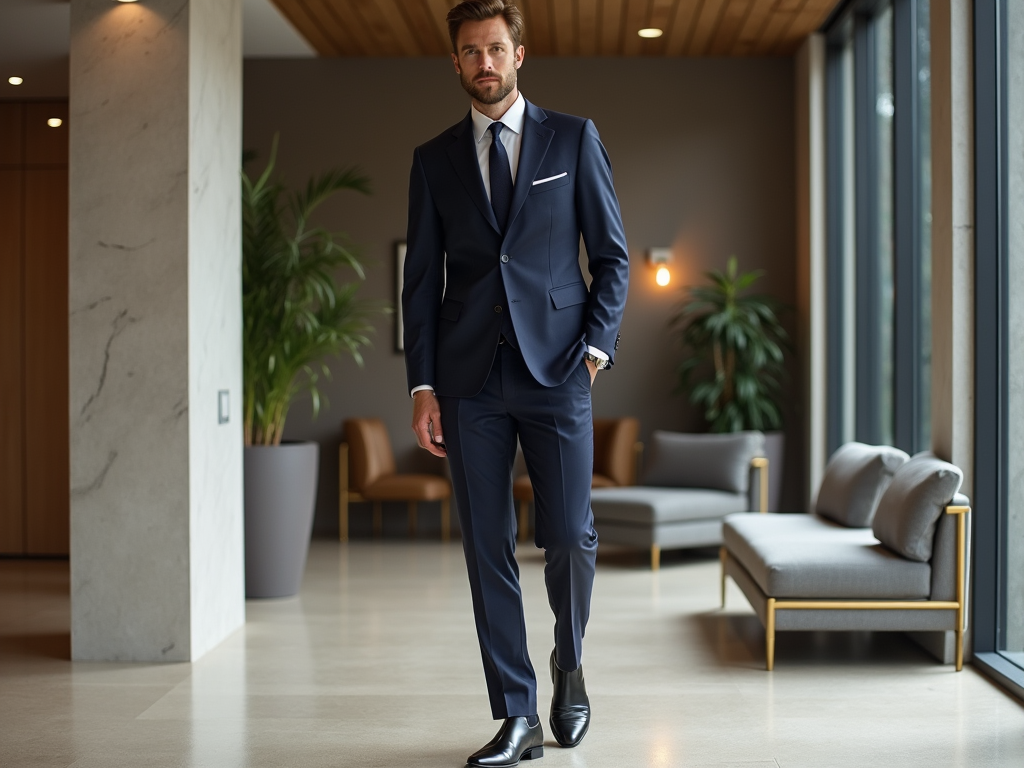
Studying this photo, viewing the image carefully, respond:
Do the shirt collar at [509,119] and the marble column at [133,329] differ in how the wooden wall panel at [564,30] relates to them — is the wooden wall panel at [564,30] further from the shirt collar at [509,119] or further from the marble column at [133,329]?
the shirt collar at [509,119]

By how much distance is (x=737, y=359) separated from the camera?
732 centimetres

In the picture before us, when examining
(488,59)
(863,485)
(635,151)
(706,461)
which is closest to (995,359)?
(863,485)

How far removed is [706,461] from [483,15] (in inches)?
170

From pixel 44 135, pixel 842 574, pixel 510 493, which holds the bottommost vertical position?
pixel 842 574

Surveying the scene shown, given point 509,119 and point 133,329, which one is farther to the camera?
Answer: point 133,329

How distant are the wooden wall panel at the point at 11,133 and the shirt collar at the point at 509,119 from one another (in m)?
4.80

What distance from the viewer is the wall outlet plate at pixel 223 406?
174 inches

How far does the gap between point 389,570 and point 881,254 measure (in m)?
3.17

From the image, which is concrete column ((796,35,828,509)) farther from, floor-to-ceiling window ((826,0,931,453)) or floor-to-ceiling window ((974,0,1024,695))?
floor-to-ceiling window ((974,0,1024,695))

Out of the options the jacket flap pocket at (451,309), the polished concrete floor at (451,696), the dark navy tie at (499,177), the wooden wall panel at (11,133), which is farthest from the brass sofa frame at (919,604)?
the wooden wall panel at (11,133)

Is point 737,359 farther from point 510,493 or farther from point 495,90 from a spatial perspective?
point 495,90

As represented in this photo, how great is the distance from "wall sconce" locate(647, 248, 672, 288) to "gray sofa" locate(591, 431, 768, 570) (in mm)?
1232

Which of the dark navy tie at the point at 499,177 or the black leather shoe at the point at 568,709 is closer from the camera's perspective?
the dark navy tie at the point at 499,177

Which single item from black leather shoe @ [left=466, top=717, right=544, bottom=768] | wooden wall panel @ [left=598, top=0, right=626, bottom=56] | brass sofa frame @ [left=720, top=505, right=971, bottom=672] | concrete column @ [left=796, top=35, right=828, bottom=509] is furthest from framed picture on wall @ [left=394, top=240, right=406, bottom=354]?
black leather shoe @ [left=466, top=717, right=544, bottom=768]
